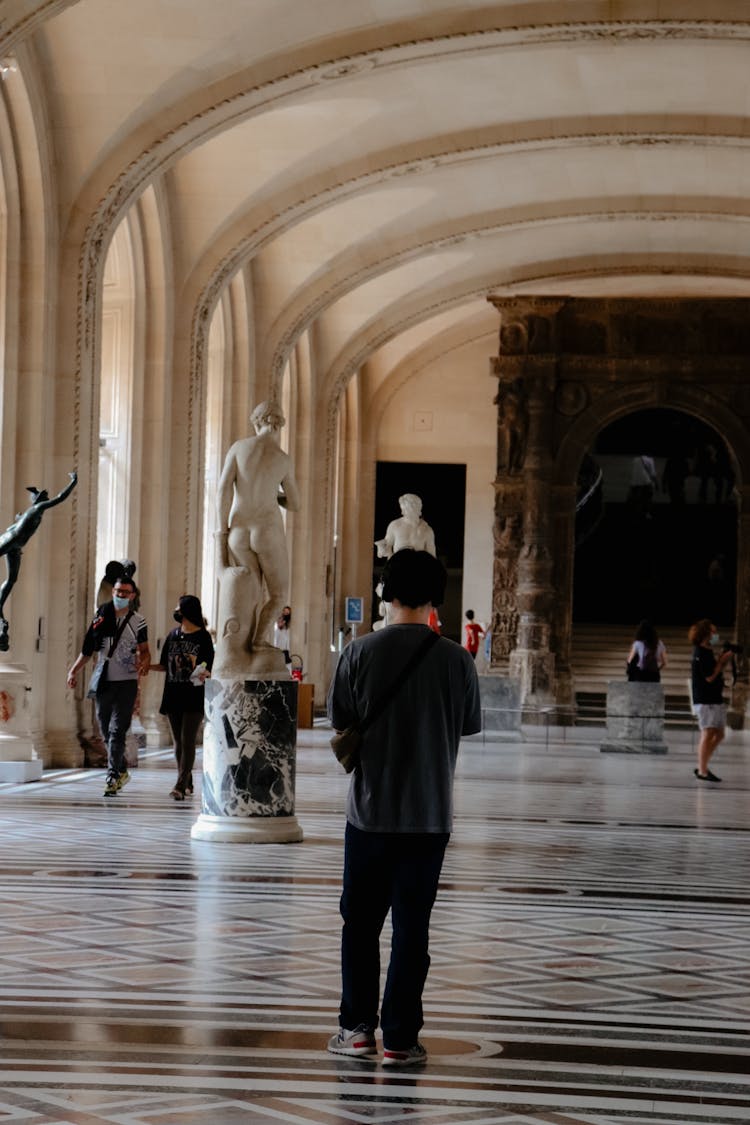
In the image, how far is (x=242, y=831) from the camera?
9.51 m

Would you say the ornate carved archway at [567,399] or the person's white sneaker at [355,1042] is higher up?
the ornate carved archway at [567,399]

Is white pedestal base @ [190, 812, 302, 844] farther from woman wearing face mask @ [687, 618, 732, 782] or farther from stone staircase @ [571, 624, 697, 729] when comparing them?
stone staircase @ [571, 624, 697, 729]

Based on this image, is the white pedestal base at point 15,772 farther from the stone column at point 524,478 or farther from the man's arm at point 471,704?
the stone column at point 524,478

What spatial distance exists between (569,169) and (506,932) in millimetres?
15788

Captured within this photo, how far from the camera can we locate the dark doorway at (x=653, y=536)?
3938cm

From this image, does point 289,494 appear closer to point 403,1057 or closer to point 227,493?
point 227,493

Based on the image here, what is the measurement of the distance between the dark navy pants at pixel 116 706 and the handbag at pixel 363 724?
7018mm

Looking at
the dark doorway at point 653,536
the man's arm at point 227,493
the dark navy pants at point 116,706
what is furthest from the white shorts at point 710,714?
the dark doorway at point 653,536

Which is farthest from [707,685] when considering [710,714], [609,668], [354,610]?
[609,668]

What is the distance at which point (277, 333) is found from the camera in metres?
23.8

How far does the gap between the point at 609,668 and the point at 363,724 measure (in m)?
27.9

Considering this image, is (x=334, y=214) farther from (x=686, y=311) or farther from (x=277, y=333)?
(x=686, y=311)

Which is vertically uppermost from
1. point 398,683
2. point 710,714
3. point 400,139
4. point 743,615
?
point 400,139

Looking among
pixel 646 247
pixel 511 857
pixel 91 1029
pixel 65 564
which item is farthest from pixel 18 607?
pixel 646 247
